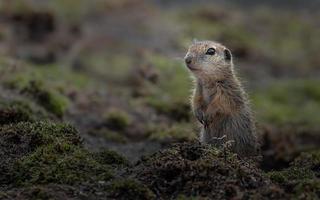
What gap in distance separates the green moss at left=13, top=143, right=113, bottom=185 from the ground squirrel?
7.85 ft

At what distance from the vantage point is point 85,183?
8414 mm

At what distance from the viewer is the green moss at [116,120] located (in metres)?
15.3

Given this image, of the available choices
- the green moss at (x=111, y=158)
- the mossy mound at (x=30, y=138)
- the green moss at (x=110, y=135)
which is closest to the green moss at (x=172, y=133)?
the green moss at (x=110, y=135)

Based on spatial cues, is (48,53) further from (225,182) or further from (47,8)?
(225,182)

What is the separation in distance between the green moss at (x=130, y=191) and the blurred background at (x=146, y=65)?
3.92m

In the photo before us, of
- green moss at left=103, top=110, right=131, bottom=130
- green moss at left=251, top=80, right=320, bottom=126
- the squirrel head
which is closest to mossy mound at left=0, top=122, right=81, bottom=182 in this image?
the squirrel head

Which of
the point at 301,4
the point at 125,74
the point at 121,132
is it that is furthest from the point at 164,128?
the point at 301,4

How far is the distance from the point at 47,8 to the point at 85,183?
1525 cm

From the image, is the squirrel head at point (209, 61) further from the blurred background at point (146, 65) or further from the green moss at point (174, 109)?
the green moss at point (174, 109)

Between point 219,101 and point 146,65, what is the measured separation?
8.59 meters

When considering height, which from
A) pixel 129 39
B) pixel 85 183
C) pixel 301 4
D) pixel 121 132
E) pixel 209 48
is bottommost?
pixel 85 183

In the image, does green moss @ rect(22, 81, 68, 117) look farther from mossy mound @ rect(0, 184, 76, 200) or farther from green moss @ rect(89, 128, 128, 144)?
mossy mound @ rect(0, 184, 76, 200)

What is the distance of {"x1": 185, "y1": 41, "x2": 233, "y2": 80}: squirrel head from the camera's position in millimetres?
11328

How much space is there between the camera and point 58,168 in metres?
8.71
